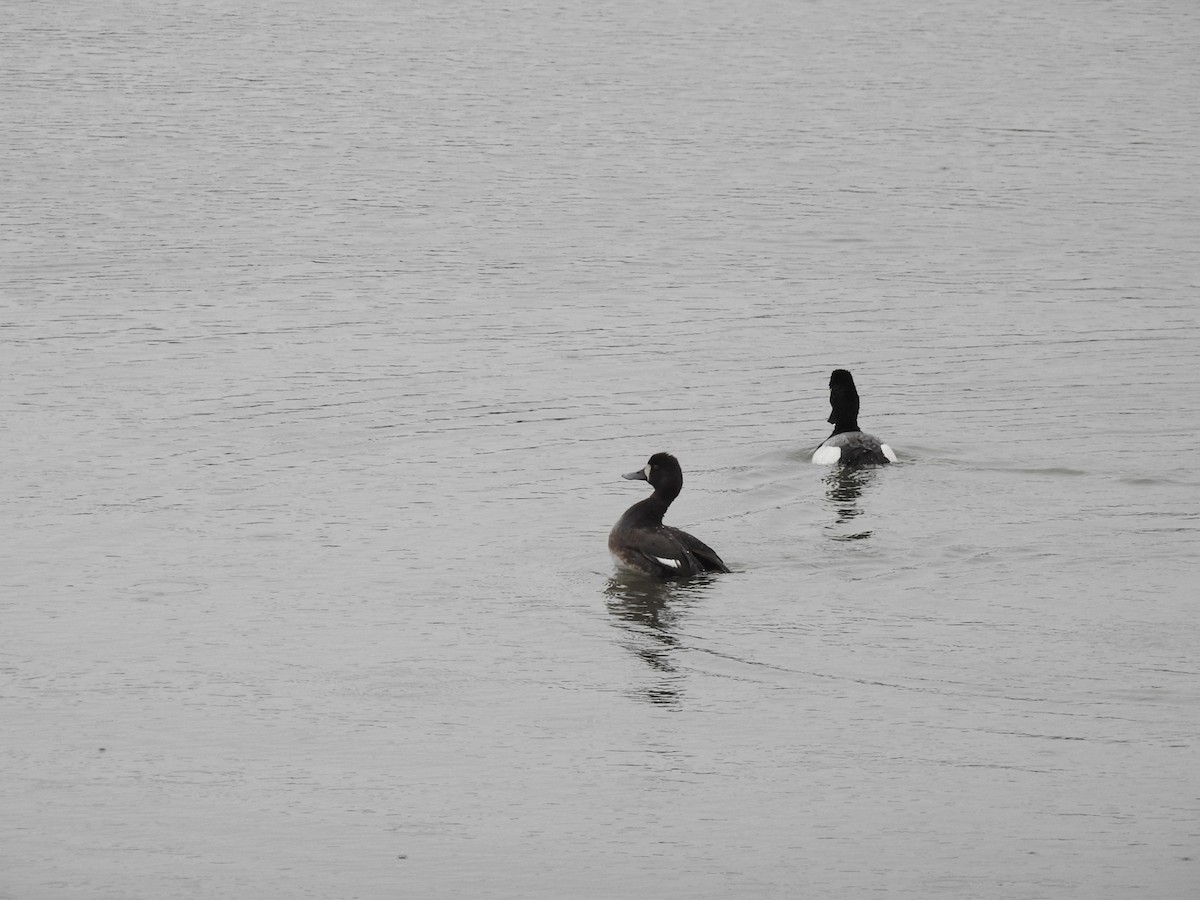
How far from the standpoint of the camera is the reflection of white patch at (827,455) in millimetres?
15852

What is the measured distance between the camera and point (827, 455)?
1590 centimetres

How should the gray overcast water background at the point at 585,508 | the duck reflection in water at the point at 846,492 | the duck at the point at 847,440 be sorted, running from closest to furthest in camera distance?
the gray overcast water background at the point at 585,508 < the duck reflection in water at the point at 846,492 < the duck at the point at 847,440

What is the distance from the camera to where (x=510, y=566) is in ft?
42.7

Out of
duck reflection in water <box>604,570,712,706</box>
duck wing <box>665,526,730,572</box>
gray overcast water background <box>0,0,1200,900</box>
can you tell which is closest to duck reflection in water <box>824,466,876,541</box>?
gray overcast water background <box>0,0,1200,900</box>

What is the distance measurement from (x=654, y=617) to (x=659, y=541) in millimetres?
813

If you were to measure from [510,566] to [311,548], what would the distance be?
1.52 m

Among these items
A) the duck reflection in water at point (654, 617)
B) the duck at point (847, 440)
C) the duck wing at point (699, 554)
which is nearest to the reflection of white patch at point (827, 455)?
the duck at point (847, 440)

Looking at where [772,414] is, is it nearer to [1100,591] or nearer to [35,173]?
[1100,591]

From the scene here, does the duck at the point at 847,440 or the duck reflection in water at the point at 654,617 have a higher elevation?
the duck at the point at 847,440

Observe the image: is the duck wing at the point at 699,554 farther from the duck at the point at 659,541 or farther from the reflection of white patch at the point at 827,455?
the reflection of white patch at the point at 827,455

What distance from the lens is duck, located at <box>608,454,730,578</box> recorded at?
12.7m

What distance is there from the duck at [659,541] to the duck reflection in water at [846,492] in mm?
1427

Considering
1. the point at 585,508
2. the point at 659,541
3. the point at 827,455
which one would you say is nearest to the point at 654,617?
the point at 659,541

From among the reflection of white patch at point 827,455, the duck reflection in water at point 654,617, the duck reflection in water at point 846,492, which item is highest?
the reflection of white patch at point 827,455
